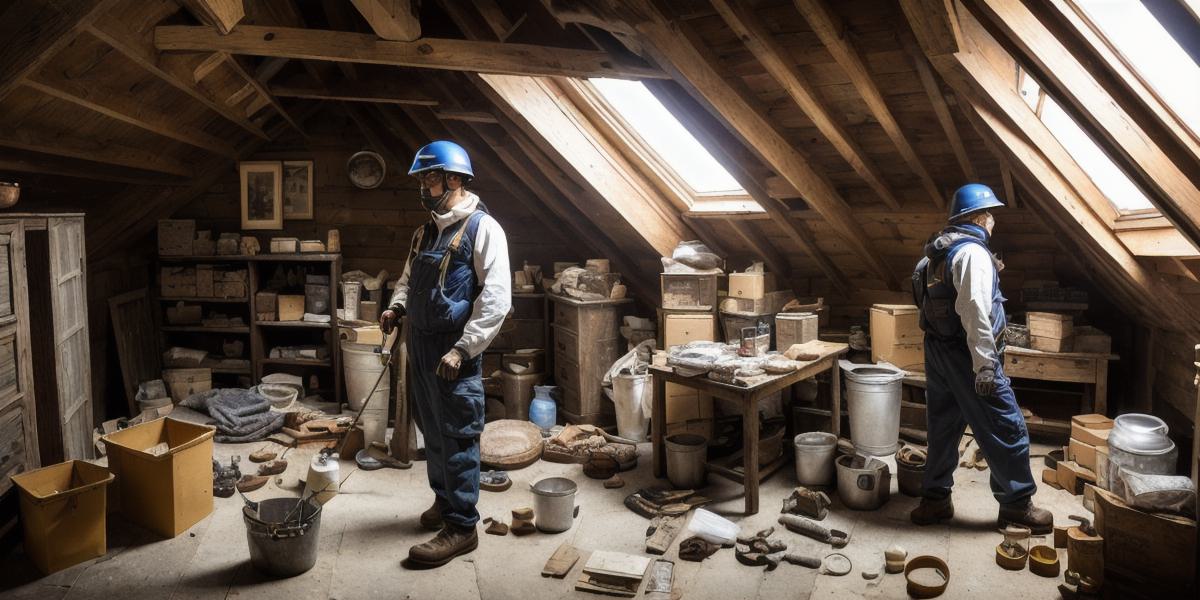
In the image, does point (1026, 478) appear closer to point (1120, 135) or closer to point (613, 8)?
point (1120, 135)

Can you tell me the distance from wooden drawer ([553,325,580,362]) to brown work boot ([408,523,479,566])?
207 centimetres

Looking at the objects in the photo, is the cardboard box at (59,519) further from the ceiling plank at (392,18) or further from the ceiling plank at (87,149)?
the ceiling plank at (392,18)

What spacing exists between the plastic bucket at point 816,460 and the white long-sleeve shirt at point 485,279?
197cm

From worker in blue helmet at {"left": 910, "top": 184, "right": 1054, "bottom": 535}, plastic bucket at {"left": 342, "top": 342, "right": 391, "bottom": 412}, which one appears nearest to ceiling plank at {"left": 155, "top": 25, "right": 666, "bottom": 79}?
worker in blue helmet at {"left": 910, "top": 184, "right": 1054, "bottom": 535}

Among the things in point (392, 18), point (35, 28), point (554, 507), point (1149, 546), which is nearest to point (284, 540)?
point (554, 507)

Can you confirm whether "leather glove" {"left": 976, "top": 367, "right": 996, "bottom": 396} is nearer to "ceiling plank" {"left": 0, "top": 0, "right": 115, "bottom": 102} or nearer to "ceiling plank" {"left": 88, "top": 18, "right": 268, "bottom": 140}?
"ceiling plank" {"left": 0, "top": 0, "right": 115, "bottom": 102}

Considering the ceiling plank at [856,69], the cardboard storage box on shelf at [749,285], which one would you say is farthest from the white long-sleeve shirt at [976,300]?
the cardboard storage box on shelf at [749,285]

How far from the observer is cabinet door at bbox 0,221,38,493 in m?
3.67

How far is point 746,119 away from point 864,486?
6.65 ft

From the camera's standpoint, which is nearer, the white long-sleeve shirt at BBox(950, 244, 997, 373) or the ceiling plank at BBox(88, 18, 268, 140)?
the ceiling plank at BBox(88, 18, 268, 140)

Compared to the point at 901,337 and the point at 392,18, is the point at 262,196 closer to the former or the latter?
the point at 392,18

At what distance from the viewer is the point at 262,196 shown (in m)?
6.71

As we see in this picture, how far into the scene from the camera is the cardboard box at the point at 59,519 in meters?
3.46

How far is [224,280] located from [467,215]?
3598 mm
